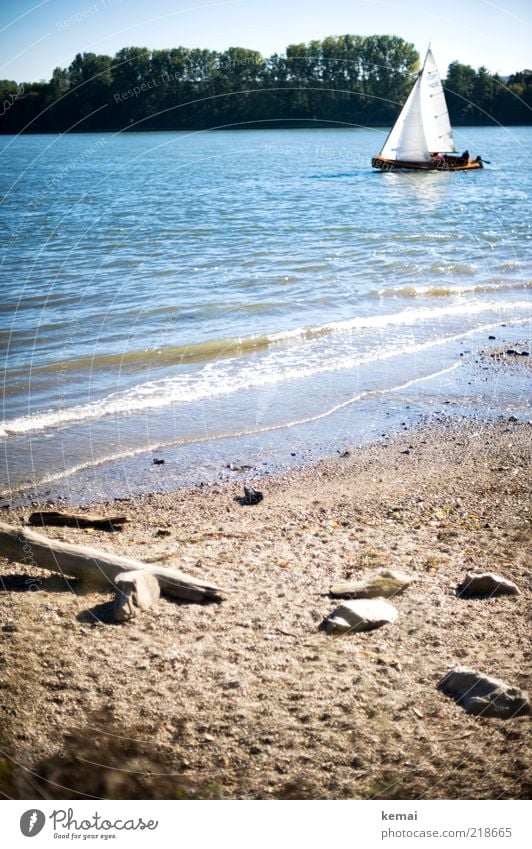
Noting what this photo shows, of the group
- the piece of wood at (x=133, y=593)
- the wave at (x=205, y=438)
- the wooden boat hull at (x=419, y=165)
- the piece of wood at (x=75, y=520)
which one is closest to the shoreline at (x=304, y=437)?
the wave at (x=205, y=438)

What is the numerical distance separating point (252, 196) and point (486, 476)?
28778 mm

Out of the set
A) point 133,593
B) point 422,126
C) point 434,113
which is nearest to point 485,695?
point 133,593

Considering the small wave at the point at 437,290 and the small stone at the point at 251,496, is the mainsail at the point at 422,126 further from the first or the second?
the small stone at the point at 251,496

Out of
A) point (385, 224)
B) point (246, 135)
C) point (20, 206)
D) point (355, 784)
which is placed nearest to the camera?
point (355, 784)

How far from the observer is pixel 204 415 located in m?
13.0

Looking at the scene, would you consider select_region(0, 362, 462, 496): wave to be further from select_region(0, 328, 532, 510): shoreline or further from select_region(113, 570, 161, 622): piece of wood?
select_region(113, 570, 161, 622): piece of wood

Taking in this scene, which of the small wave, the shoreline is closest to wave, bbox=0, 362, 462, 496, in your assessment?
the shoreline

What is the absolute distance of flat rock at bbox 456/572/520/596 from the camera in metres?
6.90

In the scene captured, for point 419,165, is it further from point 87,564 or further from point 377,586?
point 87,564

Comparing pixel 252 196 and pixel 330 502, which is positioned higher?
pixel 252 196

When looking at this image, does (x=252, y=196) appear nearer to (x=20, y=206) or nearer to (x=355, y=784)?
(x=20, y=206)

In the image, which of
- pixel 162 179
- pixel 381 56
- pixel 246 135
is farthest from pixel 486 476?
pixel 246 135

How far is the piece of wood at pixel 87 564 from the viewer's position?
681cm

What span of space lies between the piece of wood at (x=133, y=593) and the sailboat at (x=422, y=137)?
4075cm
